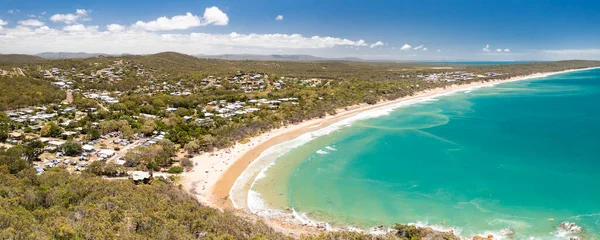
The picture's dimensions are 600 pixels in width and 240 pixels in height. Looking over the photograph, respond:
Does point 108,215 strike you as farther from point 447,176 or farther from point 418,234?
point 447,176

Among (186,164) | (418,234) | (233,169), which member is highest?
(186,164)

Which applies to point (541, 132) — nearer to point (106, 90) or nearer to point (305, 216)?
point (305, 216)

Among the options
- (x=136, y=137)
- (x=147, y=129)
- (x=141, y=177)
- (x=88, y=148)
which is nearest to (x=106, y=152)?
(x=88, y=148)

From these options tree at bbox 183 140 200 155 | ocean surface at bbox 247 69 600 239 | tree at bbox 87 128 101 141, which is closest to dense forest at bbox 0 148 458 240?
ocean surface at bbox 247 69 600 239

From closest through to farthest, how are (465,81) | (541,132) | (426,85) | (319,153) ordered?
1. (319,153)
2. (541,132)
3. (426,85)
4. (465,81)

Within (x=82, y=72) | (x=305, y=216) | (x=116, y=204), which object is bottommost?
(x=305, y=216)

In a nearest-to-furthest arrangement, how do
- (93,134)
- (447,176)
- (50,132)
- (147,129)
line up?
(447,176)
(93,134)
(50,132)
(147,129)

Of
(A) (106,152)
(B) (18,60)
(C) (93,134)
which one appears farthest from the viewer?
(B) (18,60)

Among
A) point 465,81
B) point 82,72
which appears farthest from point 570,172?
point 82,72

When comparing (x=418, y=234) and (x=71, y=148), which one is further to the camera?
(x=71, y=148)

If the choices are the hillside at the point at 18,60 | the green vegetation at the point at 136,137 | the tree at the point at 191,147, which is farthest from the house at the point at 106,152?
the hillside at the point at 18,60
